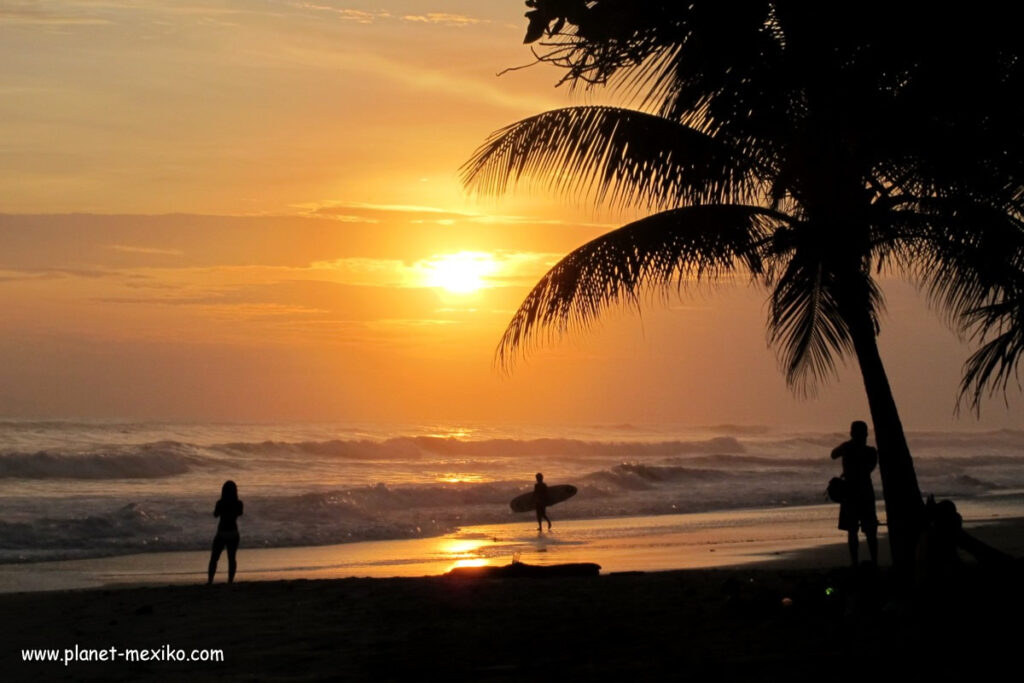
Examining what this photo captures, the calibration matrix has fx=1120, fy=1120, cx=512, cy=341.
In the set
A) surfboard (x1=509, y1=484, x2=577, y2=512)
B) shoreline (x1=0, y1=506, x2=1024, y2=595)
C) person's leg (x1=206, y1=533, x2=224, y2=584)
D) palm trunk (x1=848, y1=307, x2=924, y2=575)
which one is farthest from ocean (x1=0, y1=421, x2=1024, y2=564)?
palm trunk (x1=848, y1=307, x2=924, y2=575)

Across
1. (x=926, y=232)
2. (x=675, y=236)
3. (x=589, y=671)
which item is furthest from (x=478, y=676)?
(x=926, y=232)

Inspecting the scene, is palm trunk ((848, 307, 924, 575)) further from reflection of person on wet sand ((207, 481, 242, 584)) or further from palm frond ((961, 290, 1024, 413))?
reflection of person on wet sand ((207, 481, 242, 584))

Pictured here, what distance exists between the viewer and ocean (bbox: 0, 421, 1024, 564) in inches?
918

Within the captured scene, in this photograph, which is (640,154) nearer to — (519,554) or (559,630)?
(559,630)

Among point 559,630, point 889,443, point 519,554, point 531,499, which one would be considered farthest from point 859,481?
point 531,499

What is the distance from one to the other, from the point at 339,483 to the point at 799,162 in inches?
A: 1185

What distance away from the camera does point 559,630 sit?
28.4 ft

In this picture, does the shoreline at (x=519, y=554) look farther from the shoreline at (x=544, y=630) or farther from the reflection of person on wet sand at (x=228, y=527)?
the shoreline at (x=544, y=630)

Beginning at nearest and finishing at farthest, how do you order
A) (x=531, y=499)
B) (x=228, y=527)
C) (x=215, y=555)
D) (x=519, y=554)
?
(x=215, y=555)
(x=228, y=527)
(x=519, y=554)
(x=531, y=499)

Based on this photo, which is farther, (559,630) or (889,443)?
(889,443)

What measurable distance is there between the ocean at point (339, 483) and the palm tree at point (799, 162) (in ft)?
44.5

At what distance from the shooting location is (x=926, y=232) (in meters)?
9.19

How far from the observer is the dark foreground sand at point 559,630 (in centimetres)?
638

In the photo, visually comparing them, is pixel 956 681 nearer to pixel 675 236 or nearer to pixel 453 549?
pixel 675 236
